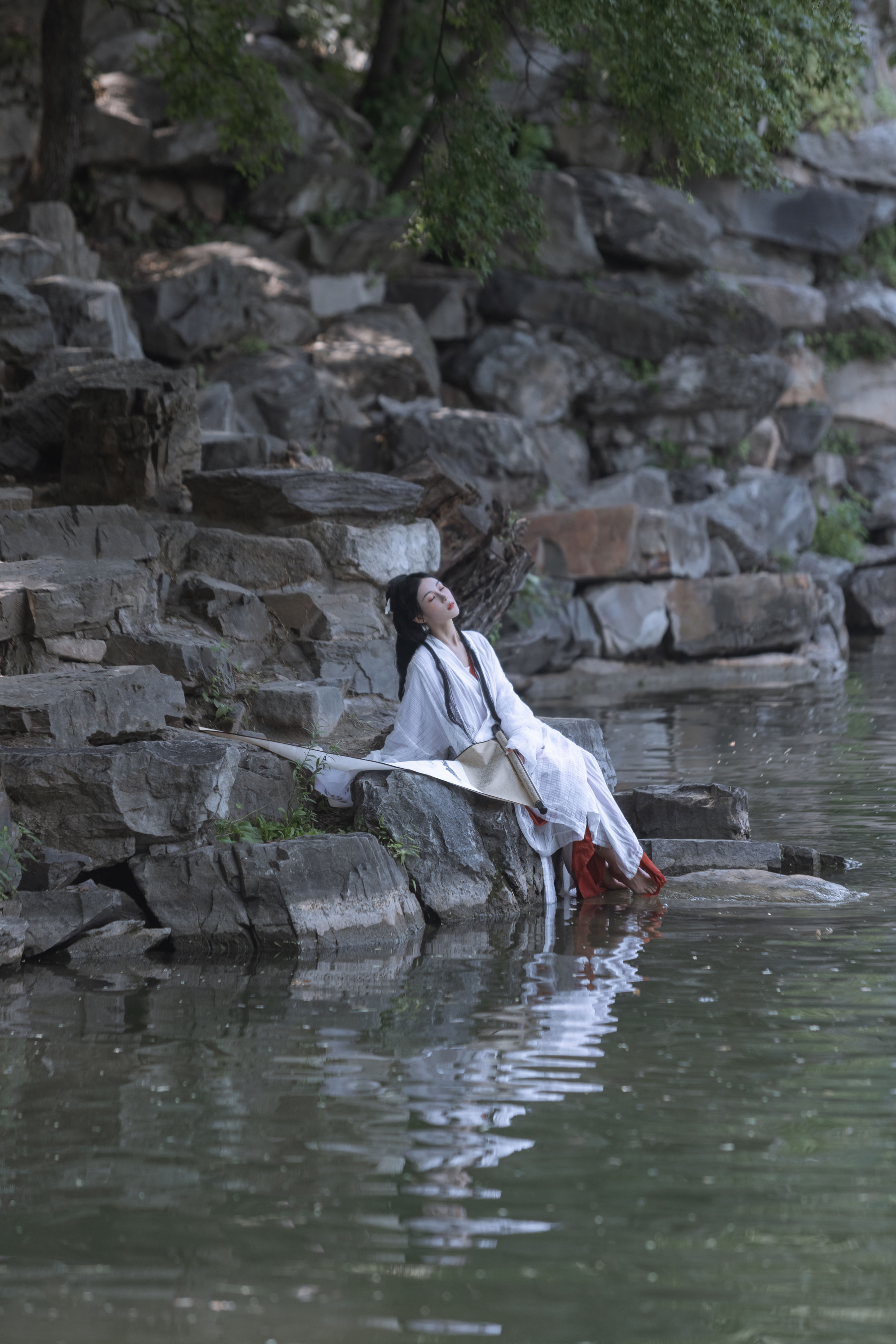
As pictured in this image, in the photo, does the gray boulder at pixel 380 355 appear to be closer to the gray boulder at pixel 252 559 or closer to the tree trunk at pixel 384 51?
the tree trunk at pixel 384 51

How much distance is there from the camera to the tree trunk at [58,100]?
58.2 feet

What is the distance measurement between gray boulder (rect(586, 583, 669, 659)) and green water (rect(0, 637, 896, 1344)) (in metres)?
15.6

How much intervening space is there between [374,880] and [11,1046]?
7.68 ft

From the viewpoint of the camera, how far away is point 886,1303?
3461 mm

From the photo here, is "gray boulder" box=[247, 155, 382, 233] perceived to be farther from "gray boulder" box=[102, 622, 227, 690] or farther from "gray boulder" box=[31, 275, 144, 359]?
"gray boulder" box=[102, 622, 227, 690]

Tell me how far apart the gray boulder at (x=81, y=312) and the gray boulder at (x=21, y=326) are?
0.56 meters

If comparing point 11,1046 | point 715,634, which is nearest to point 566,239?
point 715,634

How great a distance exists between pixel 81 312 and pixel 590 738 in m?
9.95

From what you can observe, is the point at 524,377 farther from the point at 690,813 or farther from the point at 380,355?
the point at 690,813

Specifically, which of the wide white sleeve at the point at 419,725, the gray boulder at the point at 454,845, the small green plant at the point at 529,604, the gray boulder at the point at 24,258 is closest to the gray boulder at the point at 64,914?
the gray boulder at the point at 454,845

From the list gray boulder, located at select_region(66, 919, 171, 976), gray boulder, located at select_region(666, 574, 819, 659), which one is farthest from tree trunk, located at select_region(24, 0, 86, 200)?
gray boulder, located at select_region(66, 919, 171, 976)

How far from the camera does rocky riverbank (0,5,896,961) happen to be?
24.4 feet

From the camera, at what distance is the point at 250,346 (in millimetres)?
20938

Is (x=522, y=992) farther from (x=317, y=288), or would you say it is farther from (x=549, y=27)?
(x=317, y=288)
